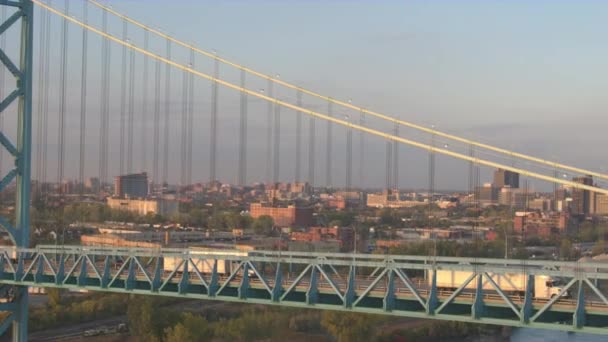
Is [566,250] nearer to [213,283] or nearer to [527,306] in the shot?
[213,283]

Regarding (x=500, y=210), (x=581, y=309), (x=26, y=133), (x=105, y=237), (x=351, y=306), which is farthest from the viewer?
(x=500, y=210)

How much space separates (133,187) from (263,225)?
18983 millimetres

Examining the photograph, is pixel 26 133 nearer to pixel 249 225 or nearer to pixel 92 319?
pixel 92 319

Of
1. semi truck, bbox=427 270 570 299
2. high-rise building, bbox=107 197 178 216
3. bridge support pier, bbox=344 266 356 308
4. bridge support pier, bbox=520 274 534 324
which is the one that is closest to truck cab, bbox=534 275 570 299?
semi truck, bbox=427 270 570 299

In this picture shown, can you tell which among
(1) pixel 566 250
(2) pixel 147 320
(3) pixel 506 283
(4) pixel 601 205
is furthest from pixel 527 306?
(4) pixel 601 205

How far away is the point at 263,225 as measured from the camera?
70750mm

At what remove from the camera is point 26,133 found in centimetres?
2314

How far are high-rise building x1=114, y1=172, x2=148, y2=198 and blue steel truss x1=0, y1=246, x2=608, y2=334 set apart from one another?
189 ft

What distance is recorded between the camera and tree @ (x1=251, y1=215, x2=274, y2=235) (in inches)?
2704

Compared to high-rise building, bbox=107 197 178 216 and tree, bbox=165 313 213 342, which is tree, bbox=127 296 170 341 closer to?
tree, bbox=165 313 213 342

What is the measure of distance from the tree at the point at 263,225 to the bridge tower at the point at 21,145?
145 ft

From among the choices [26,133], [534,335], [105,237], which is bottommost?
[534,335]

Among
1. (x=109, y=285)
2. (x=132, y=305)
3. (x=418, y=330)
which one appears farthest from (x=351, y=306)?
(x=418, y=330)

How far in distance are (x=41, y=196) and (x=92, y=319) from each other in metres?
22.2
